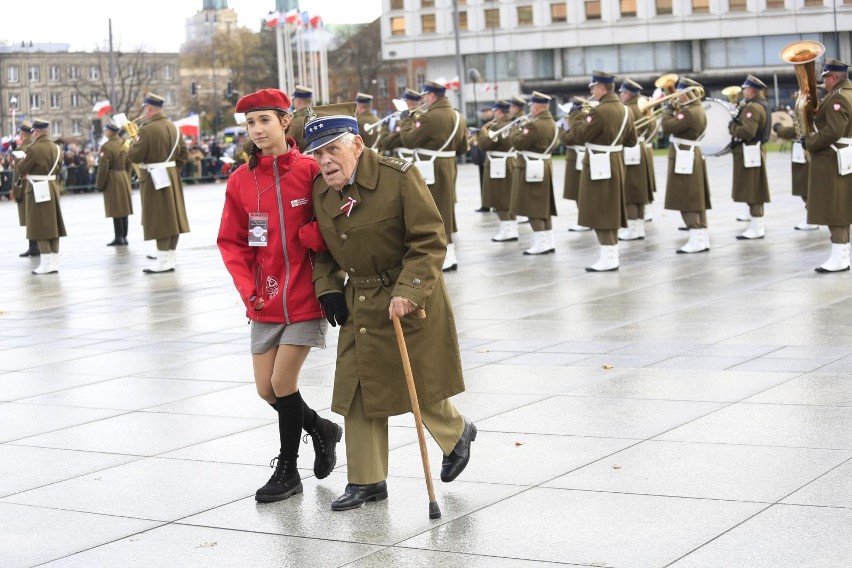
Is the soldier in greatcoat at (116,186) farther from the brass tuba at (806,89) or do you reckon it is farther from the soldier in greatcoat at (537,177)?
the brass tuba at (806,89)

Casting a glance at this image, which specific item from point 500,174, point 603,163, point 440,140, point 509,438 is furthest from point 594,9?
point 509,438

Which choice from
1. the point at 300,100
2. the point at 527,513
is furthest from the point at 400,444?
the point at 300,100

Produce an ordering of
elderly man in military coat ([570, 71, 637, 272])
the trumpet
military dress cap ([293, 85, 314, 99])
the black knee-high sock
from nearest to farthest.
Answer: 1. the black knee-high sock
2. elderly man in military coat ([570, 71, 637, 272])
3. military dress cap ([293, 85, 314, 99])
4. the trumpet

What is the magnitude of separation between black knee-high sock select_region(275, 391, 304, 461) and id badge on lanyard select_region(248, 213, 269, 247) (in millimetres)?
732

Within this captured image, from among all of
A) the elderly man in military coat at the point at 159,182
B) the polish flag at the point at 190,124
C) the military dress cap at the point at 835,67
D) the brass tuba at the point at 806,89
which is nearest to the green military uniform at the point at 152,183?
the elderly man in military coat at the point at 159,182

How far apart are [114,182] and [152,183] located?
17.8 feet

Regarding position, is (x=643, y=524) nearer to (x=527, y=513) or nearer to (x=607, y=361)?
(x=527, y=513)

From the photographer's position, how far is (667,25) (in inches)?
3565

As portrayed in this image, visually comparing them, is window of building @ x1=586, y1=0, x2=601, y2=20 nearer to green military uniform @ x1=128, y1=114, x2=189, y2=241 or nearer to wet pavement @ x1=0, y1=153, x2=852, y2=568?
green military uniform @ x1=128, y1=114, x2=189, y2=241

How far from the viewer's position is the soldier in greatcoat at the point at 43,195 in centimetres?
1934

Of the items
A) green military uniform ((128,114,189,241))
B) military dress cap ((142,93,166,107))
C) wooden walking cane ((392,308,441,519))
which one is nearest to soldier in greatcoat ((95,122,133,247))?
green military uniform ((128,114,189,241))

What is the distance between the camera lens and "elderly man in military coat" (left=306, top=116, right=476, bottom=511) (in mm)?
6289

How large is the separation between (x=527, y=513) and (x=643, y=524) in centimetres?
53

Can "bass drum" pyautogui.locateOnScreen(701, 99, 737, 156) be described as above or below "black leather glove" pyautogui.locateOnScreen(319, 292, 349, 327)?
above
